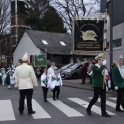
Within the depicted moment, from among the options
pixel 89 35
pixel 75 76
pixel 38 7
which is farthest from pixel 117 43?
pixel 38 7

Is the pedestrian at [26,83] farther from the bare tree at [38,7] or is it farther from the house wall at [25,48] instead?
the bare tree at [38,7]

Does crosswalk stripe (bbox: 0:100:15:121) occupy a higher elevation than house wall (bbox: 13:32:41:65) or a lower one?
lower

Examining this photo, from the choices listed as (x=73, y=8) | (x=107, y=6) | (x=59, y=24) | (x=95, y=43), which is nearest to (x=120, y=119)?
(x=95, y=43)

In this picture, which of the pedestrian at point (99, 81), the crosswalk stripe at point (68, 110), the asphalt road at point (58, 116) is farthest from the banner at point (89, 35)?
the pedestrian at point (99, 81)

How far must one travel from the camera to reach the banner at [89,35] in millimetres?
19922

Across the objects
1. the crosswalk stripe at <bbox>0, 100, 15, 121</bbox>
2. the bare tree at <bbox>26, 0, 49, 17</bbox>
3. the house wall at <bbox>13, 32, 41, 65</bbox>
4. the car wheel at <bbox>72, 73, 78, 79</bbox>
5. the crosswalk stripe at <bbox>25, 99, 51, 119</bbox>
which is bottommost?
the crosswalk stripe at <bbox>0, 100, 15, 121</bbox>

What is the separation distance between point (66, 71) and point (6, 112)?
1791cm

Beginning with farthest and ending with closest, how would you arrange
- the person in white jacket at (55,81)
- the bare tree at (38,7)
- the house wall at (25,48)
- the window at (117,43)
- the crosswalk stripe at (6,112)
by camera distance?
the bare tree at (38,7)
the house wall at (25,48)
the window at (117,43)
the person in white jacket at (55,81)
the crosswalk stripe at (6,112)

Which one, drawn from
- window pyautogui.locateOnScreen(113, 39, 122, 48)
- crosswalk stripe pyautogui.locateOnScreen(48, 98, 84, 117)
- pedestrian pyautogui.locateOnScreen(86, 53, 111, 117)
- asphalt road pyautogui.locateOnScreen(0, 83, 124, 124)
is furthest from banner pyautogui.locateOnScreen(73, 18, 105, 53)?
pedestrian pyautogui.locateOnScreen(86, 53, 111, 117)

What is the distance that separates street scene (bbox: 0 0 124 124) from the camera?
330 inches

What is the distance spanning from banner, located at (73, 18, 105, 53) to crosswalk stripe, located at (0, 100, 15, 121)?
33.7 feet

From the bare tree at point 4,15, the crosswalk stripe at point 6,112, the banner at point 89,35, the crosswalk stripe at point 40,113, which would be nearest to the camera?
the crosswalk stripe at point 6,112

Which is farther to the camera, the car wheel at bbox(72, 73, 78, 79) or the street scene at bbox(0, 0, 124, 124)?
the car wheel at bbox(72, 73, 78, 79)

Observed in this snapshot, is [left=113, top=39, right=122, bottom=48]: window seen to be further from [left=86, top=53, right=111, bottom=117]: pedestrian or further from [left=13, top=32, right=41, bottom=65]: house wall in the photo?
[left=13, top=32, right=41, bottom=65]: house wall
